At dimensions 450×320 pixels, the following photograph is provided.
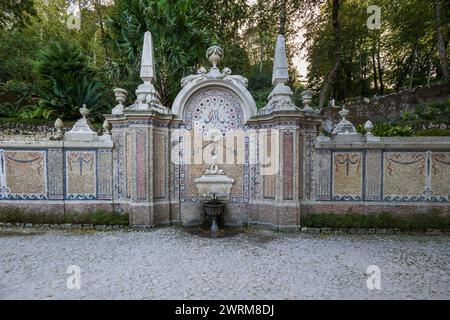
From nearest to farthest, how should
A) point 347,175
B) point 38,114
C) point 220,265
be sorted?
1. point 220,265
2. point 347,175
3. point 38,114

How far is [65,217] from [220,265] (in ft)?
15.8

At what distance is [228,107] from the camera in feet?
22.3

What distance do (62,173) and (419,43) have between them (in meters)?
25.6

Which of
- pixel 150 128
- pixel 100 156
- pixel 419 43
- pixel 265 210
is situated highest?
pixel 419 43

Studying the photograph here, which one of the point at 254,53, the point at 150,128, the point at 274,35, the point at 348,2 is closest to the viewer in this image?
the point at 150,128

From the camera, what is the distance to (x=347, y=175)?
21.1 ft

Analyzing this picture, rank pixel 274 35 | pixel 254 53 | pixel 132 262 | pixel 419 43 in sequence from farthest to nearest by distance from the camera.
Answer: pixel 254 53, pixel 419 43, pixel 274 35, pixel 132 262

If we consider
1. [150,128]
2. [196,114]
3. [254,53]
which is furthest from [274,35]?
[150,128]

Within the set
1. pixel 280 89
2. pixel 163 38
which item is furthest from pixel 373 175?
pixel 163 38

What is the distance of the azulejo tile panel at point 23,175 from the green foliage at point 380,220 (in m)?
7.15

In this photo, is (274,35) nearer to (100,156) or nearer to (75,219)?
(100,156)

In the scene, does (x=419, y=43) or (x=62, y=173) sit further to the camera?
(x=419, y=43)

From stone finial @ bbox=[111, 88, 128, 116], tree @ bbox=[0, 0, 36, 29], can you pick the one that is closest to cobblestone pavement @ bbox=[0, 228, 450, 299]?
stone finial @ bbox=[111, 88, 128, 116]

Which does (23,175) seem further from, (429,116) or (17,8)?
(429,116)
